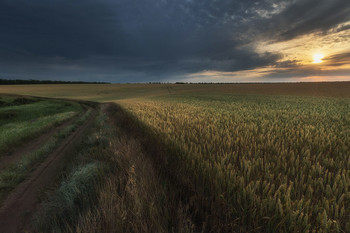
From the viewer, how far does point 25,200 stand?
4453mm

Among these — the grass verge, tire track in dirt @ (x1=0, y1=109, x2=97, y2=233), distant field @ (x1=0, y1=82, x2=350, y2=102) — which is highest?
distant field @ (x1=0, y1=82, x2=350, y2=102)

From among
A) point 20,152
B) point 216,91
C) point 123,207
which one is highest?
point 216,91

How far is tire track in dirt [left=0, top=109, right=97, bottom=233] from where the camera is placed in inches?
145

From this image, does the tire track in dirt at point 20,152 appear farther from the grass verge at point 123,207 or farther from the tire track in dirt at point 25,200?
the grass verge at point 123,207

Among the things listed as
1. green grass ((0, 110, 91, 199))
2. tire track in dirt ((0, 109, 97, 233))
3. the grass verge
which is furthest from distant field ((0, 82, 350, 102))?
the grass verge

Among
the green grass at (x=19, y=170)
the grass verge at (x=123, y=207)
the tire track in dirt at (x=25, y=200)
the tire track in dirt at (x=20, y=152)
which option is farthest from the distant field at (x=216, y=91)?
the grass verge at (x=123, y=207)

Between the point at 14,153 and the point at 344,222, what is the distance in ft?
39.0

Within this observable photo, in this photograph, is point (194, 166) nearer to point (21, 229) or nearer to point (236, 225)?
point (236, 225)

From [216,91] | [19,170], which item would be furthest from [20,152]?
[216,91]

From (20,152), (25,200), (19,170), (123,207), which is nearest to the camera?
(123,207)

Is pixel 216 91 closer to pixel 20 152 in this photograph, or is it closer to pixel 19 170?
→ pixel 20 152

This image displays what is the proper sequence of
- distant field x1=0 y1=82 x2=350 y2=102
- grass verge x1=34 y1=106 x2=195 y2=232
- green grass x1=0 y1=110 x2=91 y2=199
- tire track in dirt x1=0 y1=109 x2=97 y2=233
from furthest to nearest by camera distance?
1. distant field x1=0 y1=82 x2=350 y2=102
2. green grass x1=0 y1=110 x2=91 y2=199
3. tire track in dirt x1=0 y1=109 x2=97 y2=233
4. grass verge x1=34 y1=106 x2=195 y2=232

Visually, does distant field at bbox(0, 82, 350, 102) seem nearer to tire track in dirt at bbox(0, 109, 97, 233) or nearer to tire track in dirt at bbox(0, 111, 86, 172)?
tire track in dirt at bbox(0, 111, 86, 172)

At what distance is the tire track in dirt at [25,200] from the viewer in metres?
3.68
